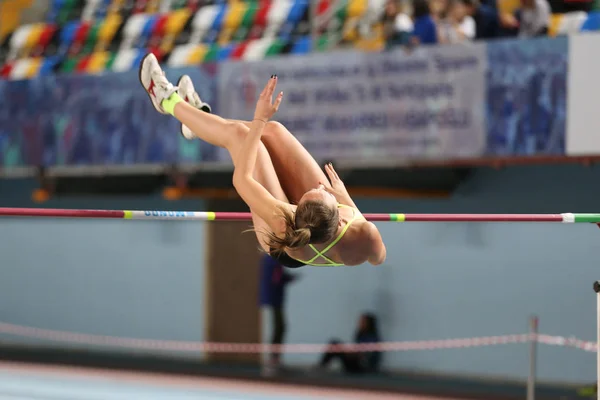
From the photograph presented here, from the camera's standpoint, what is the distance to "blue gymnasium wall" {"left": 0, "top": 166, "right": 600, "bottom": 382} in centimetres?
1075

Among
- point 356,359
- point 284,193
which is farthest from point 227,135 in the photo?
point 356,359

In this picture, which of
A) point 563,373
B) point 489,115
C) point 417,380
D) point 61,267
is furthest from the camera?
point 61,267

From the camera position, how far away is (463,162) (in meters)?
10.3

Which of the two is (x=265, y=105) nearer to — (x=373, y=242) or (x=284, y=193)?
(x=284, y=193)

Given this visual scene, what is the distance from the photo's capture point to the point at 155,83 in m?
5.86

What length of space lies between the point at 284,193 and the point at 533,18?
5.53 m

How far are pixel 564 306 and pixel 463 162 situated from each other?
194 centimetres

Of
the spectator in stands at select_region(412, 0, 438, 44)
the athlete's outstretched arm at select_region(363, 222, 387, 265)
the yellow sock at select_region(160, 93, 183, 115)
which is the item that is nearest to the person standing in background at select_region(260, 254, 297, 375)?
the spectator in stands at select_region(412, 0, 438, 44)

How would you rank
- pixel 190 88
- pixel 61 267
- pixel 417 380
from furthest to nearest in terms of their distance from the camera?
pixel 61 267 < pixel 417 380 < pixel 190 88

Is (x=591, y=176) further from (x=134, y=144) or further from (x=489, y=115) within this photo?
(x=134, y=144)

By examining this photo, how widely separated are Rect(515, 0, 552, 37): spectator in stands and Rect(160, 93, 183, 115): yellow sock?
5404 mm

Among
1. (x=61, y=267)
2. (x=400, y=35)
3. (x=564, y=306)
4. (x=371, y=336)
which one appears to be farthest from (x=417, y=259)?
(x=61, y=267)

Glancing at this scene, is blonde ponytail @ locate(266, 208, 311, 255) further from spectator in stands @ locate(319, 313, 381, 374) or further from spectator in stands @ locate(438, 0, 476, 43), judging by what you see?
spectator in stands @ locate(319, 313, 381, 374)

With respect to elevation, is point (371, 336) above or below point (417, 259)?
below
